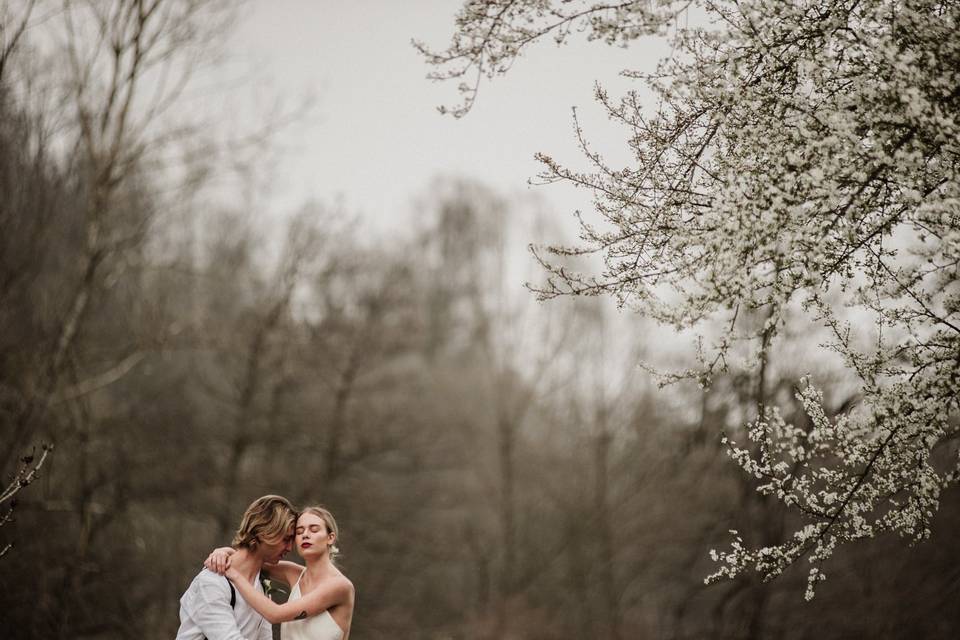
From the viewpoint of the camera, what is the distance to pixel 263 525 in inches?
184

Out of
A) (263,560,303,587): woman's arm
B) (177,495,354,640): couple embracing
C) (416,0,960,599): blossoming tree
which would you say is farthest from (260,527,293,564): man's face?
(416,0,960,599): blossoming tree

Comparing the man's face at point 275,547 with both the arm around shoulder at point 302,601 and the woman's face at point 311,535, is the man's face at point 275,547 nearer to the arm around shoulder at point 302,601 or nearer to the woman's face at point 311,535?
the woman's face at point 311,535

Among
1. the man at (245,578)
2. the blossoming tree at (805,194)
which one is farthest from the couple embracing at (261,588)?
the blossoming tree at (805,194)

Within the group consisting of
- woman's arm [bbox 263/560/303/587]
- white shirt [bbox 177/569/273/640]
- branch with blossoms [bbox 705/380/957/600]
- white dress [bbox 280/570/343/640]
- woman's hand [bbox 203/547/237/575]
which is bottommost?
white dress [bbox 280/570/343/640]

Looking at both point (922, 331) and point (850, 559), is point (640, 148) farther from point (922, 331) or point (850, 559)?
point (850, 559)

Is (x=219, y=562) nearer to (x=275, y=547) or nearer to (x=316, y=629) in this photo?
(x=275, y=547)

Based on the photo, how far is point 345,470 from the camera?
59.8ft

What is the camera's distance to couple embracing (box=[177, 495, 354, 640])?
4.41 metres

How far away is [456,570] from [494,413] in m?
5.07

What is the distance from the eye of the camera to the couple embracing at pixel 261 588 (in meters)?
4.41

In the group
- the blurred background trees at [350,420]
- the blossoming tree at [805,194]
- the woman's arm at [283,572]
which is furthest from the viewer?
the blurred background trees at [350,420]

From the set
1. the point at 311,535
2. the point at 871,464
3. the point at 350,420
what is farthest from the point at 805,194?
the point at 350,420

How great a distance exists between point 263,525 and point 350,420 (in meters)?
14.3

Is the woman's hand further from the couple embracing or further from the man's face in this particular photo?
the man's face
